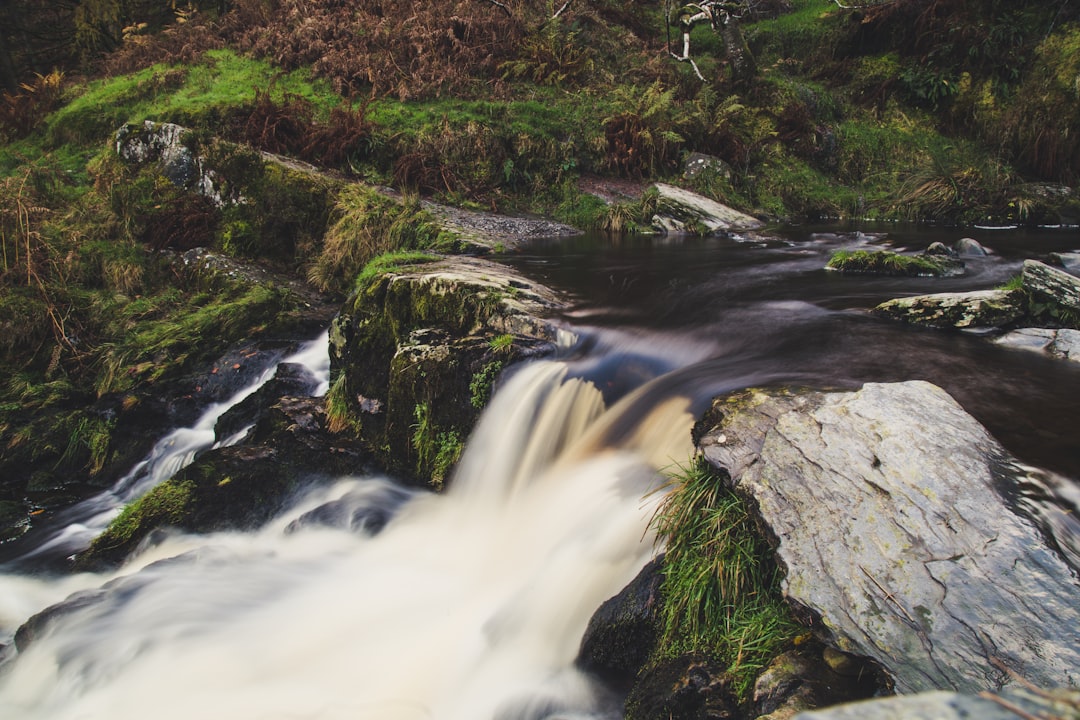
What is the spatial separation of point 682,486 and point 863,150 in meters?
15.7

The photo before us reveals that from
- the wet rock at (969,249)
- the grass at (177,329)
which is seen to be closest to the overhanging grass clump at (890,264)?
the wet rock at (969,249)

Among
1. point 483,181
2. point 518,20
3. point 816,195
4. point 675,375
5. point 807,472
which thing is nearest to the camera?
point 807,472

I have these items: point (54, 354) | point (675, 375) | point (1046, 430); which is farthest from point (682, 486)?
point (54, 354)

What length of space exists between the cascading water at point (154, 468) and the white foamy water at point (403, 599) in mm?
584

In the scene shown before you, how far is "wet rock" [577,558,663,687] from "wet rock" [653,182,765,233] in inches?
402

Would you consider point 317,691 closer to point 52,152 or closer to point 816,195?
point 816,195

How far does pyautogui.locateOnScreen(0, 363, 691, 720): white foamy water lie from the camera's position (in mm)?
3297

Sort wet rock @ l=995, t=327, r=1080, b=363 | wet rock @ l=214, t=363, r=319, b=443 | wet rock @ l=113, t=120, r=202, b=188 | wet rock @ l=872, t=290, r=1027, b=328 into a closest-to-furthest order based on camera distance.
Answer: wet rock @ l=995, t=327, r=1080, b=363, wet rock @ l=872, t=290, r=1027, b=328, wet rock @ l=214, t=363, r=319, b=443, wet rock @ l=113, t=120, r=202, b=188

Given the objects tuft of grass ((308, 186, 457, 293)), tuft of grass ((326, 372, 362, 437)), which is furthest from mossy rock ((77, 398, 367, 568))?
tuft of grass ((308, 186, 457, 293))

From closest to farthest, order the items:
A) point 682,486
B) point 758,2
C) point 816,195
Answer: point 682,486
point 816,195
point 758,2

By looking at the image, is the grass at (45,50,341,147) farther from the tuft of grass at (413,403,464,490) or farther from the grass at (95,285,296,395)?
the tuft of grass at (413,403,464,490)

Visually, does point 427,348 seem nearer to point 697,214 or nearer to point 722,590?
point 722,590

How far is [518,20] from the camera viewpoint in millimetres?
16906

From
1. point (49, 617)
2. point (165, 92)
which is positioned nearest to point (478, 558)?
point (49, 617)
